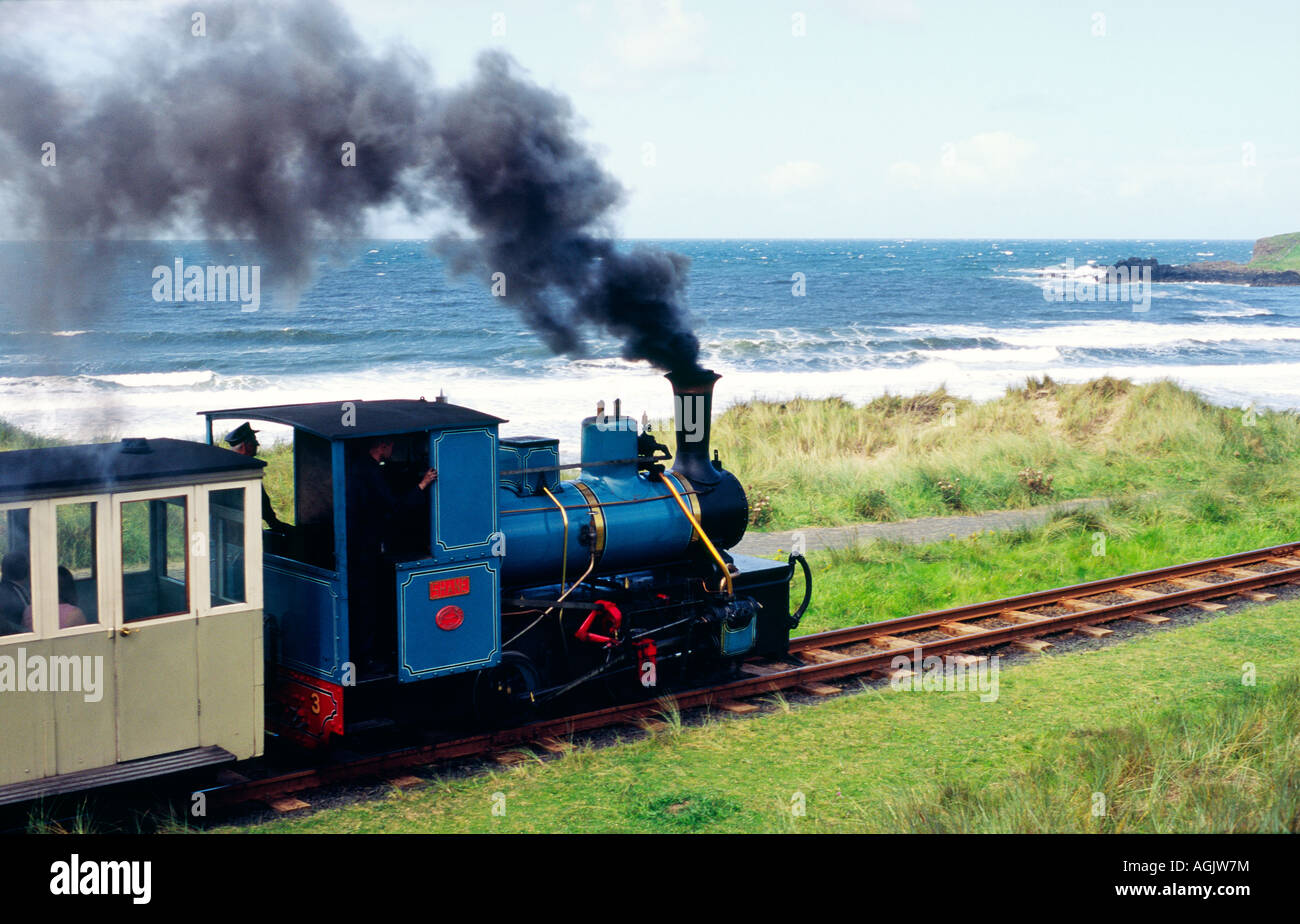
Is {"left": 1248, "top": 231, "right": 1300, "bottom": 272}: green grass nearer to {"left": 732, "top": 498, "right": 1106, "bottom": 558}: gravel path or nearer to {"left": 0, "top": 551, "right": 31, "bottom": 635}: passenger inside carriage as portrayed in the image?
{"left": 732, "top": 498, "right": 1106, "bottom": 558}: gravel path

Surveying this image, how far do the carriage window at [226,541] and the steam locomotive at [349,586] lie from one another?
0.5 inches

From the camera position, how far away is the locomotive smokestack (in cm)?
1027

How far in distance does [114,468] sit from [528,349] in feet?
134

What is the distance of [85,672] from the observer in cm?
696

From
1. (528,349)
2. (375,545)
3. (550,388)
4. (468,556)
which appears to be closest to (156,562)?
(375,545)

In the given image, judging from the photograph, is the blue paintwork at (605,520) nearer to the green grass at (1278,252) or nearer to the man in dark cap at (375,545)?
the man in dark cap at (375,545)

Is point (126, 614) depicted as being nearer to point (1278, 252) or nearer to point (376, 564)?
point (376, 564)

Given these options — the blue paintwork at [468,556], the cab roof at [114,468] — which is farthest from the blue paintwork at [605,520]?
the cab roof at [114,468]

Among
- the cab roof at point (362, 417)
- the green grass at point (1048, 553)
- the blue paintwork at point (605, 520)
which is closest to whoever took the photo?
the cab roof at point (362, 417)

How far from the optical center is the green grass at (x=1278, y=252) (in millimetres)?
119644

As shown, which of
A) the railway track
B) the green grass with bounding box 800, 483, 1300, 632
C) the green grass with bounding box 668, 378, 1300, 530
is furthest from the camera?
the green grass with bounding box 668, 378, 1300, 530

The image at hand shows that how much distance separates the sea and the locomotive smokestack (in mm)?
906

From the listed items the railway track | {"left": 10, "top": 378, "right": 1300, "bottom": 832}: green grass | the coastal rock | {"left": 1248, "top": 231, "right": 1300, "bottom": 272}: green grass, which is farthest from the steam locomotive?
{"left": 1248, "top": 231, "right": 1300, "bottom": 272}: green grass

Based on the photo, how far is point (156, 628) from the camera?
7.21 metres
